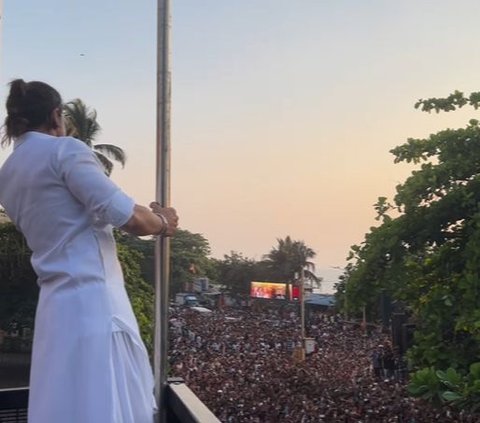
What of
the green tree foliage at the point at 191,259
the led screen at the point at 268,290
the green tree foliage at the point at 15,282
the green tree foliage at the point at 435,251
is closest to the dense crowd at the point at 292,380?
the green tree foliage at the point at 435,251

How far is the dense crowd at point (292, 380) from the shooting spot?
1100 centimetres

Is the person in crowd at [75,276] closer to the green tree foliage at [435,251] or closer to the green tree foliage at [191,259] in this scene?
the green tree foliage at [435,251]

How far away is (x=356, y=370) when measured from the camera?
662 inches

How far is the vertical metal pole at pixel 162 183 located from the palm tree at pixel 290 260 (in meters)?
58.3

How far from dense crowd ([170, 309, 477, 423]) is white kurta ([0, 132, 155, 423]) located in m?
3.98

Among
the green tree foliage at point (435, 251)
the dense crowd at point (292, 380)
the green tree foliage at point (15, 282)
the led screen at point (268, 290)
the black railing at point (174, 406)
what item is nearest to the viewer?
the black railing at point (174, 406)

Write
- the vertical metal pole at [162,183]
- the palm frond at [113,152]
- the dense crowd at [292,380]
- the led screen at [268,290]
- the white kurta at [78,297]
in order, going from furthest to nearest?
the led screen at [268,290] → the palm frond at [113,152] → the dense crowd at [292,380] → the vertical metal pole at [162,183] → the white kurta at [78,297]

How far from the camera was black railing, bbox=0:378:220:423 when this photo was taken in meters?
1.50

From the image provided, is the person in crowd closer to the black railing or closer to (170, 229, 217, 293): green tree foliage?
the black railing

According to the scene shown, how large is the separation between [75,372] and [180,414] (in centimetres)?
47

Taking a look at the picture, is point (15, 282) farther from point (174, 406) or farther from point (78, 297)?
point (78, 297)

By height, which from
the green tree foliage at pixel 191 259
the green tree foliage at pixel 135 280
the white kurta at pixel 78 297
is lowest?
the white kurta at pixel 78 297

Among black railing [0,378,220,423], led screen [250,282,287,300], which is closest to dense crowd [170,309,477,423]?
black railing [0,378,220,423]

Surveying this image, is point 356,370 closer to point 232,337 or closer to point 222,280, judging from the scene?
point 232,337
